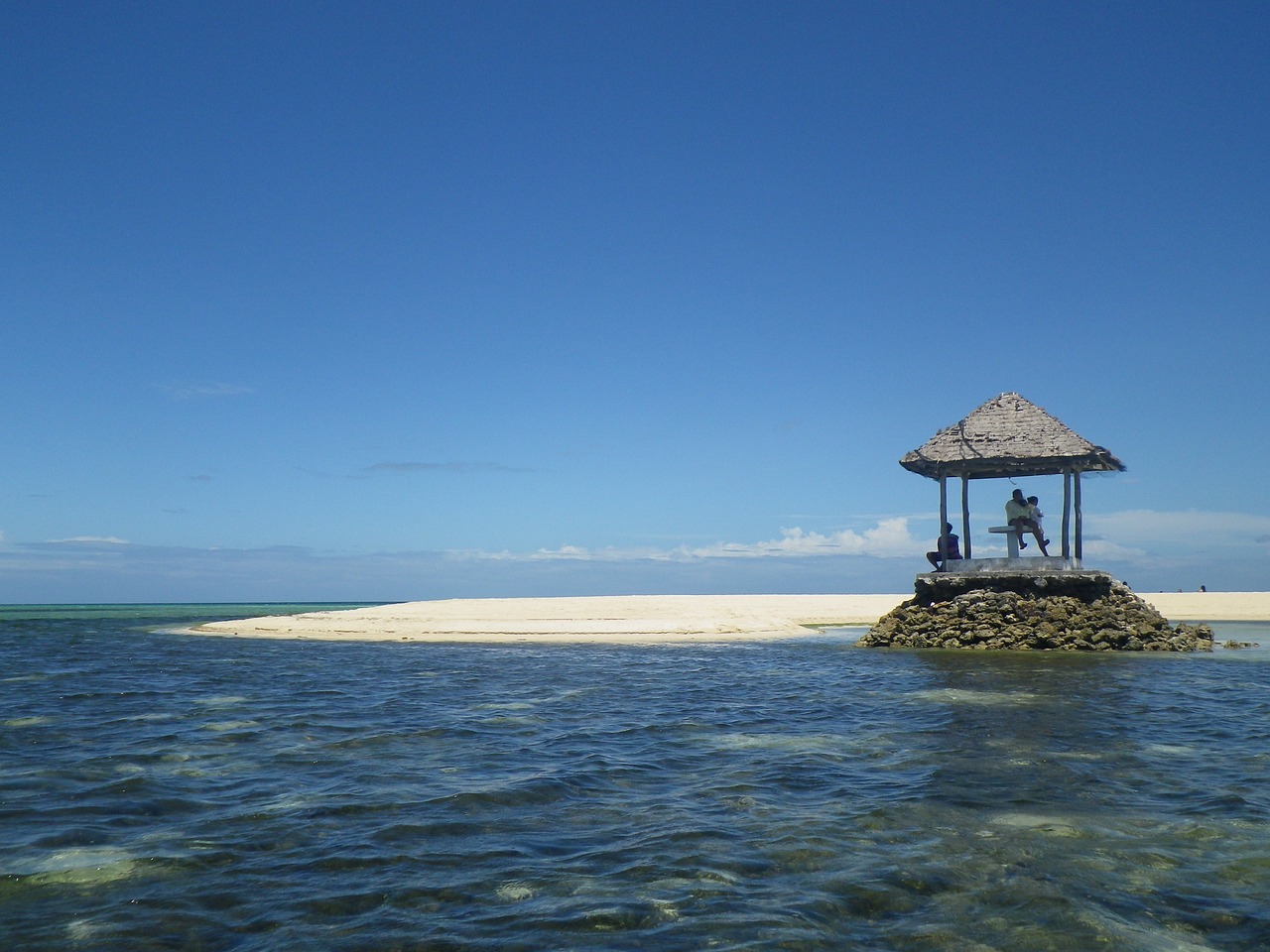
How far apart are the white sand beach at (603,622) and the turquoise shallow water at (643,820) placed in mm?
17533

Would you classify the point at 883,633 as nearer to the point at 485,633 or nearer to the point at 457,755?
the point at 485,633

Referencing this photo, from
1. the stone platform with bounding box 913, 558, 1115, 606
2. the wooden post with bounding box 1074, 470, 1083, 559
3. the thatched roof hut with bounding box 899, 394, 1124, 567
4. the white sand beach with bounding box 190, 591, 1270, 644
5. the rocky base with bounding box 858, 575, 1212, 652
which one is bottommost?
the white sand beach with bounding box 190, 591, 1270, 644

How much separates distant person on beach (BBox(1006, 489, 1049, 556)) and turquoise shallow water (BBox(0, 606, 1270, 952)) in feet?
36.6

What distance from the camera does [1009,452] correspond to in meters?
25.6

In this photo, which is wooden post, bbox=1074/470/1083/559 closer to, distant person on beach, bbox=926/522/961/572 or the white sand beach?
distant person on beach, bbox=926/522/961/572

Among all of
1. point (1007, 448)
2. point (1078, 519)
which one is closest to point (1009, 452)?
point (1007, 448)

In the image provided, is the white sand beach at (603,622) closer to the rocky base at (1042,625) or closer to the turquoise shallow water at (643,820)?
the rocky base at (1042,625)

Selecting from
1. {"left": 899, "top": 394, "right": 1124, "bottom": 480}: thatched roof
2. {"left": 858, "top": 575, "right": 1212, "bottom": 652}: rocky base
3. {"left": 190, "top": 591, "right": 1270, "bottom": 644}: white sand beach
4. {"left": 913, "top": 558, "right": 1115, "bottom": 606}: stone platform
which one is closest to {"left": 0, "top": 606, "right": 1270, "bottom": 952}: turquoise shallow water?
{"left": 858, "top": 575, "right": 1212, "bottom": 652}: rocky base

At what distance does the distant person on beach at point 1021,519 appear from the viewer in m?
26.9

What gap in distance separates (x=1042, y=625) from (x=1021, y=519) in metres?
3.49

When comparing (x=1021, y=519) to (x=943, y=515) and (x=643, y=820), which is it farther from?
(x=643, y=820)

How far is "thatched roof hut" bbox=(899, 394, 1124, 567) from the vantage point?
2548cm

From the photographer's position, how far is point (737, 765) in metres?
10.0

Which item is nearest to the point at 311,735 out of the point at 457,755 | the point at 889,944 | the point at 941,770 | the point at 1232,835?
the point at 457,755
